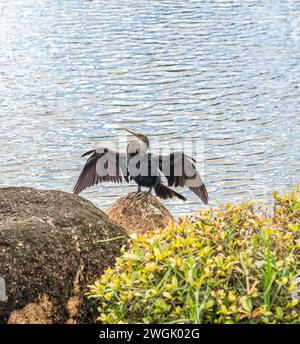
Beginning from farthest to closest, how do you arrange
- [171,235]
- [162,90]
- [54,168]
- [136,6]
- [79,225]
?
[136,6]
[162,90]
[54,168]
[79,225]
[171,235]

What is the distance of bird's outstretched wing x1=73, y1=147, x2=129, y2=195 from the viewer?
32.5 ft

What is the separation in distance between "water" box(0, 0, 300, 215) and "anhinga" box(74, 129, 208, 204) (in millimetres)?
3387

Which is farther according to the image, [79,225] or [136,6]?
[136,6]

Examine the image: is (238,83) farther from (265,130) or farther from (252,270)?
(252,270)

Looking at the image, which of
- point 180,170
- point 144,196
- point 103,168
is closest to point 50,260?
point 144,196

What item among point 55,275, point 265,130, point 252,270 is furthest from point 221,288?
point 265,130

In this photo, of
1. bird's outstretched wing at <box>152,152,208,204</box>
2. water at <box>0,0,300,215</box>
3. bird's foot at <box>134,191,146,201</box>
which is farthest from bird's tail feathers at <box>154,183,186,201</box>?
water at <box>0,0,300,215</box>

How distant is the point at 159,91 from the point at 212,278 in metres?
17.8

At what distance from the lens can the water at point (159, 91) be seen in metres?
15.7

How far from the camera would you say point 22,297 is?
19.2 feet

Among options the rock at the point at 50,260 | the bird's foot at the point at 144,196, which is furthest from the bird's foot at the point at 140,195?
the rock at the point at 50,260

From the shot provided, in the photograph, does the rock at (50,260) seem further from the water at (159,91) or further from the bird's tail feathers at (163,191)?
the water at (159,91)

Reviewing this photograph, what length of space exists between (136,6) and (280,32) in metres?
10.7
